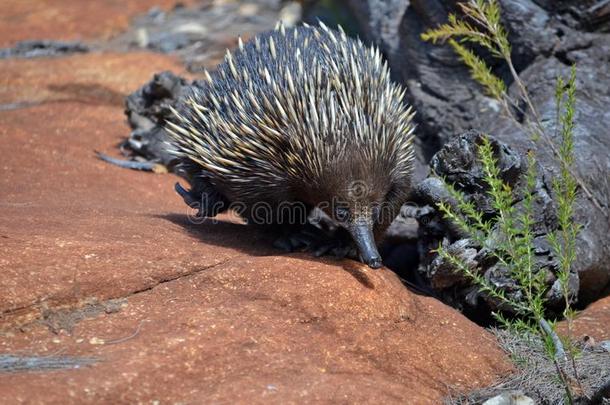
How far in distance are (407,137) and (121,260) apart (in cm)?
198

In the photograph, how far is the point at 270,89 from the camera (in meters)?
4.81

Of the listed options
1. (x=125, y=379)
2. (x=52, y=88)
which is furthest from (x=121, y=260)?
(x=52, y=88)

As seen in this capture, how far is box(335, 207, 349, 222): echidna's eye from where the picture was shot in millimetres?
4574

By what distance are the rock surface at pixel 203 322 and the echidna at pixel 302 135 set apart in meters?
0.34

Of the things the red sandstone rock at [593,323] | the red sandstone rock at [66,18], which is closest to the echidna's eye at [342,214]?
the red sandstone rock at [593,323]

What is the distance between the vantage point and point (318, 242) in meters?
5.08

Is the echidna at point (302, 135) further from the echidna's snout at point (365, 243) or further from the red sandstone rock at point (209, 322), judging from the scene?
the red sandstone rock at point (209, 322)

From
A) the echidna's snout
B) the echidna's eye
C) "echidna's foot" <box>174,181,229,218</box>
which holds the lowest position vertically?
"echidna's foot" <box>174,181,229,218</box>

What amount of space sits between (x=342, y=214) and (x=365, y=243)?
0.25 m

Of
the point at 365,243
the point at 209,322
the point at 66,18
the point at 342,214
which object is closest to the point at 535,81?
the point at 342,214

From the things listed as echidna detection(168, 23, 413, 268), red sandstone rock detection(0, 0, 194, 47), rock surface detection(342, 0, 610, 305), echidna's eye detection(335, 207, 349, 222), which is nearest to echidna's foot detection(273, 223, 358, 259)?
echidna detection(168, 23, 413, 268)

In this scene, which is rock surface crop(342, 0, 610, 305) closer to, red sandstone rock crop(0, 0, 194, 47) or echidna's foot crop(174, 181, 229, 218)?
echidna's foot crop(174, 181, 229, 218)

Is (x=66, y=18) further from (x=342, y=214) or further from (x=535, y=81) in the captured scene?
(x=342, y=214)

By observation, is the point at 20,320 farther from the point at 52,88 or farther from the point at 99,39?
the point at 99,39
